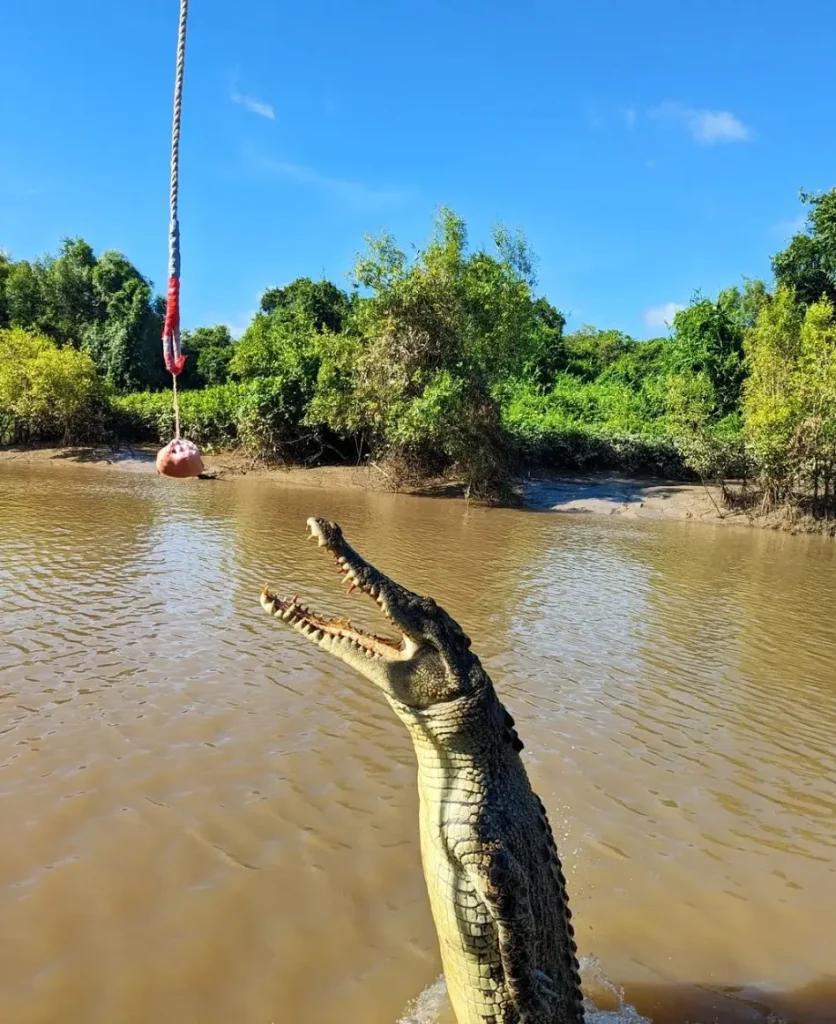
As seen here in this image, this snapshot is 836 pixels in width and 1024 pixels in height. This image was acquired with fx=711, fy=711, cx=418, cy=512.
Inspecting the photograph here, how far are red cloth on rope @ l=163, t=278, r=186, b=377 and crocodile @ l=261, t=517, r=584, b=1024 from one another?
202 cm

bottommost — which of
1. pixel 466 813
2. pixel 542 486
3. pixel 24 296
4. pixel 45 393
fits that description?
pixel 466 813

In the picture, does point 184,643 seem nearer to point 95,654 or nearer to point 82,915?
point 95,654

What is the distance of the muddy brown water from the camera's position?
3086 millimetres

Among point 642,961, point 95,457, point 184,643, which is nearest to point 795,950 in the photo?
point 642,961

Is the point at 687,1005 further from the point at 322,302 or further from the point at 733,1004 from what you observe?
the point at 322,302

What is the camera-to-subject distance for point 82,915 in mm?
3279

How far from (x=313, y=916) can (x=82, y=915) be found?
41.6 inches

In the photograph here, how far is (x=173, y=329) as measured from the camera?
4.01 meters

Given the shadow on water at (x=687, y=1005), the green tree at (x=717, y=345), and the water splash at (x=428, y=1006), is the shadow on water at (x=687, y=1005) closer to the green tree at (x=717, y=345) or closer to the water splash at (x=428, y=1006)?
the water splash at (x=428, y=1006)

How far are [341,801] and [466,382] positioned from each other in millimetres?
16628

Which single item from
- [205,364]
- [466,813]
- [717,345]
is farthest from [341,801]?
[205,364]

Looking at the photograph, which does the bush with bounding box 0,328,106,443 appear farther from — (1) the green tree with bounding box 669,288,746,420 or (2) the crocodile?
(2) the crocodile

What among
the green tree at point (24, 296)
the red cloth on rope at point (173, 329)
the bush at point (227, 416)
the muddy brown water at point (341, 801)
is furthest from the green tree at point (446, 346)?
the green tree at point (24, 296)

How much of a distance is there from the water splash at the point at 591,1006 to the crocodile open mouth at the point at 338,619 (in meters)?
1.57
